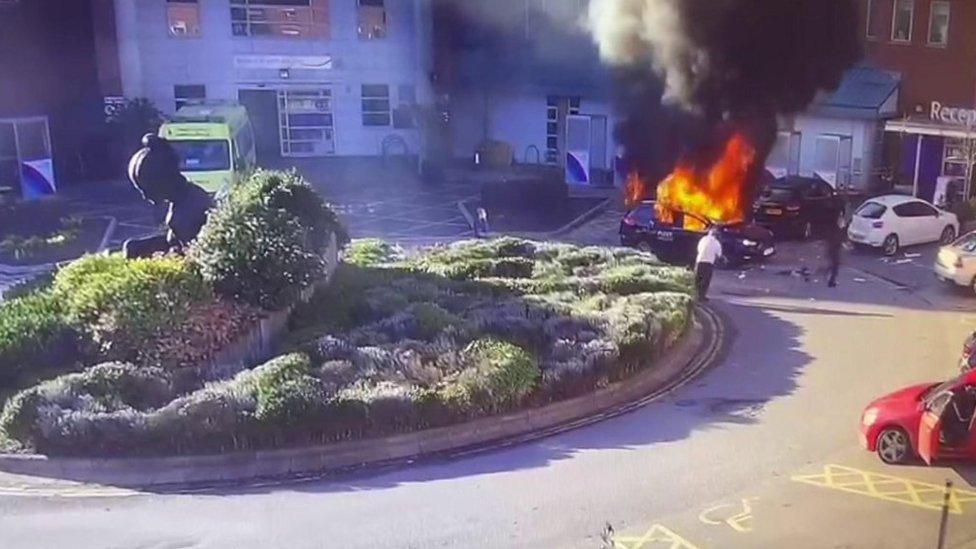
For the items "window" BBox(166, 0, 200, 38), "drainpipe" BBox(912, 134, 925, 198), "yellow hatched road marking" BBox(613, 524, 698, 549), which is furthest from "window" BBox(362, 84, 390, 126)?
"yellow hatched road marking" BBox(613, 524, 698, 549)

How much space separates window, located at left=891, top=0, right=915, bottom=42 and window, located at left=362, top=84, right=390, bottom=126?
15.1m

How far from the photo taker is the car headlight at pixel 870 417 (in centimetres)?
1037

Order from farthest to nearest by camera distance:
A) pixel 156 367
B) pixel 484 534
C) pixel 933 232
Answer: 1. pixel 933 232
2. pixel 156 367
3. pixel 484 534

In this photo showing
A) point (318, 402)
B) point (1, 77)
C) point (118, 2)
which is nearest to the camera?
point (318, 402)

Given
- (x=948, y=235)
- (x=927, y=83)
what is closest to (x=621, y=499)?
(x=948, y=235)

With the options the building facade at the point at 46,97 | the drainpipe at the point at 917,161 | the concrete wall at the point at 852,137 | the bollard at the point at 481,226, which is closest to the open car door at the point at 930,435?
the bollard at the point at 481,226

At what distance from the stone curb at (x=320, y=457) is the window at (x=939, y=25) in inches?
596

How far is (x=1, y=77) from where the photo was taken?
86.9 feet

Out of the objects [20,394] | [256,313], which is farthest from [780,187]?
[20,394]

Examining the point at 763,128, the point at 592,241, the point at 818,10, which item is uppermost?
the point at 818,10

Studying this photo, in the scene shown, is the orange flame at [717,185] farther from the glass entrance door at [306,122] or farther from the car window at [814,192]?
the glass entrance door at [306,122]

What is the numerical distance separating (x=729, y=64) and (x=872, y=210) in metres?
4.83

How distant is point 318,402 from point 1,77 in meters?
20.1

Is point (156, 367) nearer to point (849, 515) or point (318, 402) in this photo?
point (318, 402)
